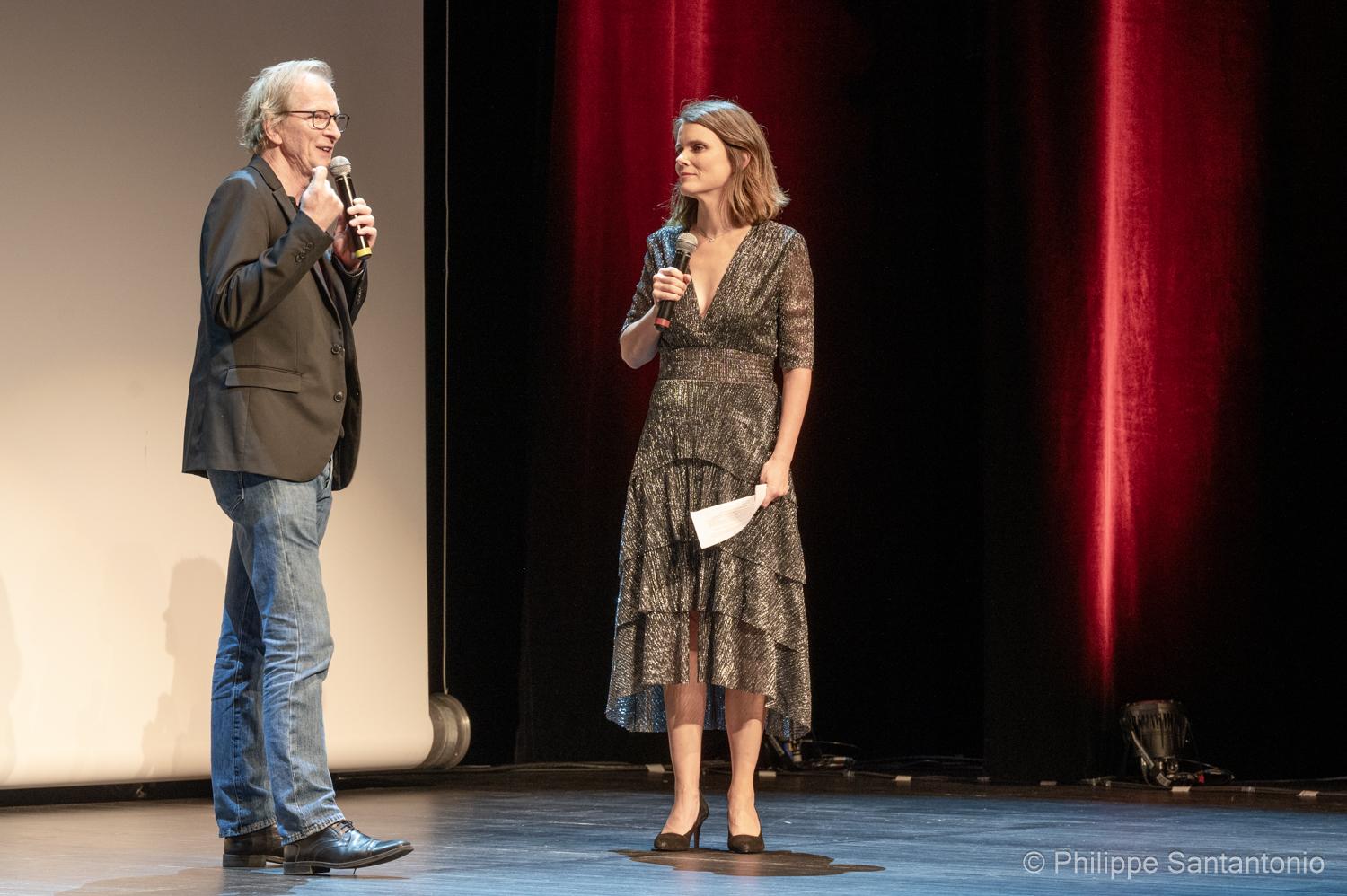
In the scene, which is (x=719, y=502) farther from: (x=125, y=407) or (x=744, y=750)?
(x=125, y=407)

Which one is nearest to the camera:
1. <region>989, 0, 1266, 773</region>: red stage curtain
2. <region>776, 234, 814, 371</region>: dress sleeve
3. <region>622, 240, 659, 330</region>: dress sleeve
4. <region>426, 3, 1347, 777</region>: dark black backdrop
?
<region>776, 234, 814, 371</region>: dress sleeve

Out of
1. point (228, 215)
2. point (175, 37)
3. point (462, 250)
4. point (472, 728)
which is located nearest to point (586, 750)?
point (472, 728)

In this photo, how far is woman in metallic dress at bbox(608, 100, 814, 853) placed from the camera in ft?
9.29

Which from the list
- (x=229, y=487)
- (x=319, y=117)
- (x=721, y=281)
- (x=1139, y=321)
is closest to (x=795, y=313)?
(x=721, y=281)

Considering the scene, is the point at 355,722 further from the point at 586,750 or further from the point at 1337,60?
the point at 1337,60

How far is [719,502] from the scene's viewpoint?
112 inches

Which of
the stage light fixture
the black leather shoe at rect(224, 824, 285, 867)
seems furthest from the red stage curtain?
the black leather shoe at rect(224, 824, 285, 867)

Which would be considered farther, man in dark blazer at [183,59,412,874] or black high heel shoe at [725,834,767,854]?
black high heel shoe at [725,834,767,854]

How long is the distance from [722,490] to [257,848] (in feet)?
3.08

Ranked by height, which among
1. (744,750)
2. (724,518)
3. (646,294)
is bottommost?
(744,750)

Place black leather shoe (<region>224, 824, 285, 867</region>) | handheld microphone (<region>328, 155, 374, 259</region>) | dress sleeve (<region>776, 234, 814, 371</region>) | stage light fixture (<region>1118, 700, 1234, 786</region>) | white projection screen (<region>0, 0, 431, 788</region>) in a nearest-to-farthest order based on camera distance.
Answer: handheld microphone (<region>328, 155, 374, 259</region>) → black leather shoe (<region>224, 824, 285, 867</region>) → dress sleeve (<region>776, 234, 814, 371</region>) → white projection screen (<region>0, 0, 431, 788</region>) → stage light fixture (<region>1118, 700, 1234, 786</region>)

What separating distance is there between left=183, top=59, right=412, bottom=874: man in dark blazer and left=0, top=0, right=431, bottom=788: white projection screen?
1.21 m

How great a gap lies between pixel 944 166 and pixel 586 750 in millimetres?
1883

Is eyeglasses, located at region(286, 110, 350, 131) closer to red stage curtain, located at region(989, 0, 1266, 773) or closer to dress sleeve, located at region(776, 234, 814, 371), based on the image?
dress sleeve, located at region(776, 234, 814, 371)
